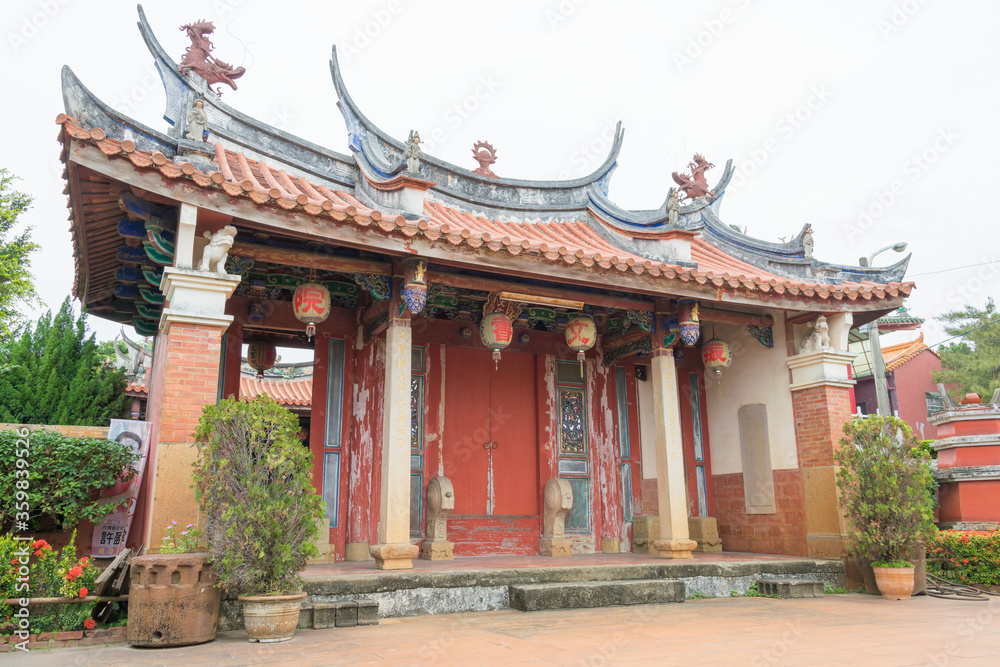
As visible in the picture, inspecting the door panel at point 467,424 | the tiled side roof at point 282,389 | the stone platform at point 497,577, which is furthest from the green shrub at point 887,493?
the tiled side roof at point 282,389

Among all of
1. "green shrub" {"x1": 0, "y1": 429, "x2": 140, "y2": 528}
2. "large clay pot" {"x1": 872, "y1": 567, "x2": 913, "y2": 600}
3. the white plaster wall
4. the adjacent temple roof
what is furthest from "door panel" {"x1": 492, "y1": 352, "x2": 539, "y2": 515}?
"green shrub" {"x1": 0, "y1": 429, "x2": 140, "y2": 528}

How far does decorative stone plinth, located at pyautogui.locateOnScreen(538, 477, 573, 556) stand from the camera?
339 inches

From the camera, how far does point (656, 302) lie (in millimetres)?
8367

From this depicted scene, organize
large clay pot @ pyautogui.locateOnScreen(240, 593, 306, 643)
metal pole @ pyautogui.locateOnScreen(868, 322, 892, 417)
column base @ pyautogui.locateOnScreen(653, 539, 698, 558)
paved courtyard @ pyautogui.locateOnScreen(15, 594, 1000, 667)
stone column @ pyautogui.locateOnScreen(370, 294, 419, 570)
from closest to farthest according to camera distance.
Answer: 1. paved courtyard @ pyautogui.locateOnScreen(15, 594, 1000, 667)
2. large clay pot @ pyautogui.locateOnScreen(240, 593, 306, 643)
3. stone column @ pyautogui.locateOnScreen(370, 294, 419, 570)
4. column base @ pyautogui.locateOnScreen(653, 539, 698, 558)
5. metal pole @ pyautogui.locateOnScreen(868, 322, 892, 417)

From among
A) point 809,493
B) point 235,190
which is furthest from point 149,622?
point 809,493

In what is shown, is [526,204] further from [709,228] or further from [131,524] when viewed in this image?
[131,524]

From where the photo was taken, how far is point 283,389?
15617mm

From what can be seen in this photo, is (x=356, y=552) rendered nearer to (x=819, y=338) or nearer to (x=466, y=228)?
(x=466, y=228)

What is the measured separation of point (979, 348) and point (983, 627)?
22.5 meters

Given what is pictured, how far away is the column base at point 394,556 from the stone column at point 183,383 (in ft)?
5.52

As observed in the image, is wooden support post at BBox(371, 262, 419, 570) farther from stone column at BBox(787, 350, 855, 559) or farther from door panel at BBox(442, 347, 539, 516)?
stone column at BBox(787, 350, 855, 559)

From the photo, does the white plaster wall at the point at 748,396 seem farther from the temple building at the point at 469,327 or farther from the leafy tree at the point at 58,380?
the leafy tree at the point at 58,380

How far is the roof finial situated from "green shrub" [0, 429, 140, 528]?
6082mm

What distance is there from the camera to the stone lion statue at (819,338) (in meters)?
8.67
